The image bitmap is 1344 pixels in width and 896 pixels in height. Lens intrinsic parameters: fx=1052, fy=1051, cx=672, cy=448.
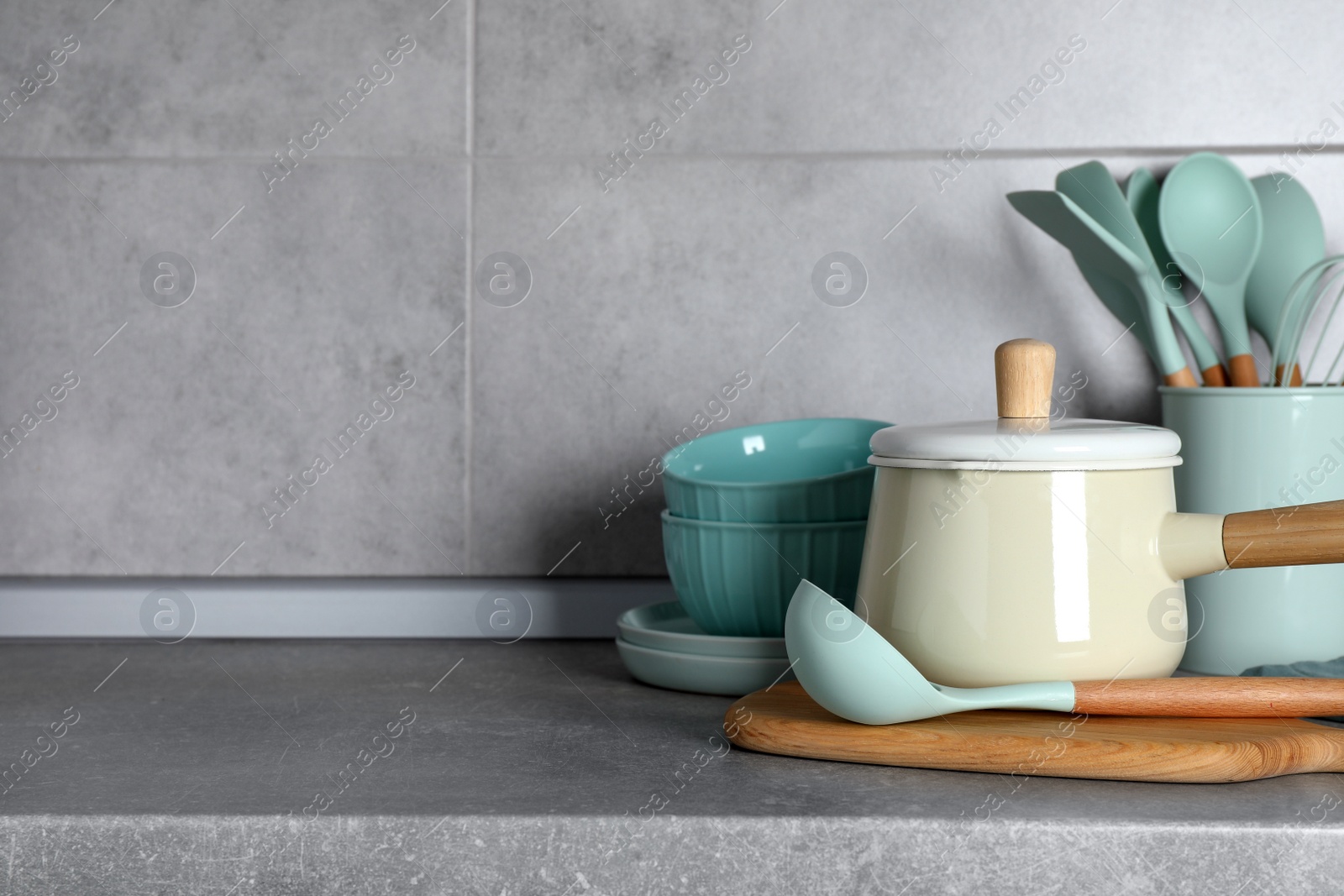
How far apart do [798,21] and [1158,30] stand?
0.95ft

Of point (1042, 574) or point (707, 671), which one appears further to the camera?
point (707, 671)

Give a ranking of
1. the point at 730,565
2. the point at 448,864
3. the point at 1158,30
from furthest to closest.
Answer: the point at 1158,30, the point at 730,565, the point at 448,864

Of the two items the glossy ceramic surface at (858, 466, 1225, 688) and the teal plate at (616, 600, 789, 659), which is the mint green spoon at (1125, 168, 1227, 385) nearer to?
the glossy ceramic surface at (858, 466, 1225, 688)

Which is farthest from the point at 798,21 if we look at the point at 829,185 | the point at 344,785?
the point at 344,785

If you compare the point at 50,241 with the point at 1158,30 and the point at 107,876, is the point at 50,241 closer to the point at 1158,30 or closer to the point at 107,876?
the point at 107,876

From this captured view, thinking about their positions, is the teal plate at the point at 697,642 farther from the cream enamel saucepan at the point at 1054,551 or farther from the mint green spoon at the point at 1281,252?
the mint green spoon at the point at 1281,252

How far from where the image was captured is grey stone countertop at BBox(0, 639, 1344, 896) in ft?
1.37

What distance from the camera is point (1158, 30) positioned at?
2.78 ft

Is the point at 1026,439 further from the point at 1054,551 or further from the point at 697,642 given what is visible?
the point at 697,642

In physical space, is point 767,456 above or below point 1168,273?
below

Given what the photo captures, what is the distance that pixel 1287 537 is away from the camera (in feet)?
1.72

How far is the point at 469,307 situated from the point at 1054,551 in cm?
53

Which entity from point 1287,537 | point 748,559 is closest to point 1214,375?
point 1287,537

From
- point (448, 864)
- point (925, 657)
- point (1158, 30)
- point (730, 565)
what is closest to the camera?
point (448, 864)
